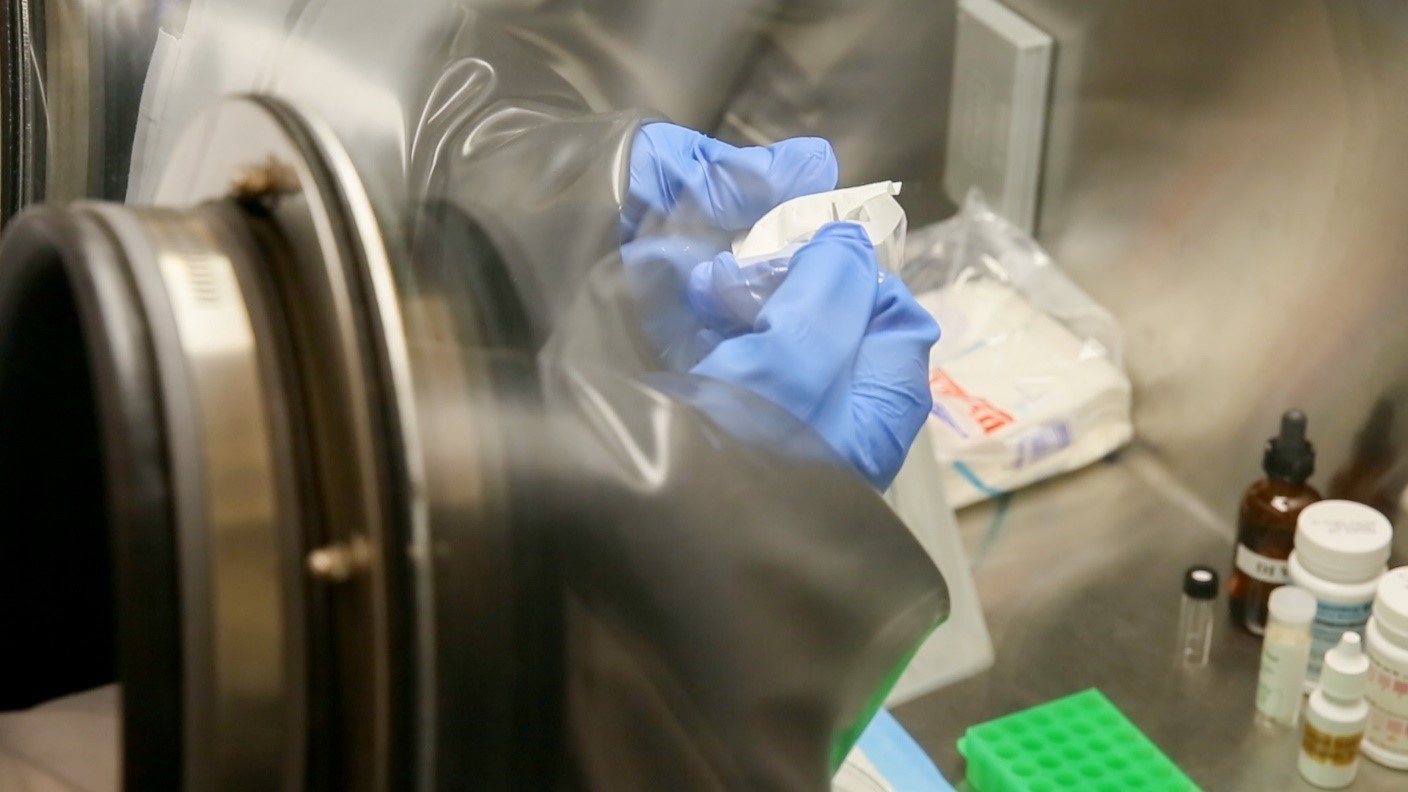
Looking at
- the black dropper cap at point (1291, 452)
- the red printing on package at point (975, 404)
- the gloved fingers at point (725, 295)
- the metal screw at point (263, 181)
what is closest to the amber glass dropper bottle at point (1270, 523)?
the black dropper cap at point (1291, 452)

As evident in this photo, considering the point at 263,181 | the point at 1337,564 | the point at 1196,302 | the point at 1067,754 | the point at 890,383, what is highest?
the point at 263,181

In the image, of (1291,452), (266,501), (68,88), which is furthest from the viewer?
(1291,452)

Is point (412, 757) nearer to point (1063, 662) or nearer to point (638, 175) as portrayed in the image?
point (638, 175)

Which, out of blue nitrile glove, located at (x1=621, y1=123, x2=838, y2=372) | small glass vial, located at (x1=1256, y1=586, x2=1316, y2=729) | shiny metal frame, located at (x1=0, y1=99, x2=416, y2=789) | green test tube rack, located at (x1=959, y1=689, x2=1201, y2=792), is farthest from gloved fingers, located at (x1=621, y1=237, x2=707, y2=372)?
small glass vial, located at (x1=1256, y1=586, x2=1316, y2=729)

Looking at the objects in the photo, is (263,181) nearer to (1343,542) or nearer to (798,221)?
(798,221)

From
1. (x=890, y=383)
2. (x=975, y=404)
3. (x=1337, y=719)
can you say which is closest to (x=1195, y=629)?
(x=1337, y=719)

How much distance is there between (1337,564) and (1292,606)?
5 cm

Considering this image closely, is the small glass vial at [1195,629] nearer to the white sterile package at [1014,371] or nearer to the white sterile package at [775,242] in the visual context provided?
the white sterile package at [1014,371]

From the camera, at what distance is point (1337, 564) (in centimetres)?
108

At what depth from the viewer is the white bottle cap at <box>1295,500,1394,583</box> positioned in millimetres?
1071

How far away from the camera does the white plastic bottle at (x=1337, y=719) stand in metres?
1.01

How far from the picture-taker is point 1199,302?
49.2 inches

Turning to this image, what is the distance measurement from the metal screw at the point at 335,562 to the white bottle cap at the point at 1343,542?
0.83 metres

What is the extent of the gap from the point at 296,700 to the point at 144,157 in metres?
0.42
